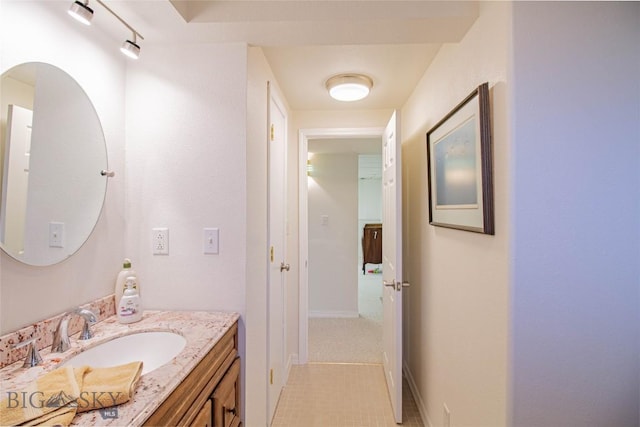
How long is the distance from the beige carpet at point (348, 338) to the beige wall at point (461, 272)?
23.1 inches

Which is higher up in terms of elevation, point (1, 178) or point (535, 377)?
A: point (1, 178)

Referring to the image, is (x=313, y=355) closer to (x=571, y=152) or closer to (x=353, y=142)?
(x=353, y=142)

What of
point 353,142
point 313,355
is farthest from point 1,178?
point 353,142

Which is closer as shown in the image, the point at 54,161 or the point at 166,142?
the point at 54,161

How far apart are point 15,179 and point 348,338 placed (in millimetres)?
2960

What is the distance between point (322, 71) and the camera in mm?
1897

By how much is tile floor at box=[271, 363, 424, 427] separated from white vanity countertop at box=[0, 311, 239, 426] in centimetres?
112

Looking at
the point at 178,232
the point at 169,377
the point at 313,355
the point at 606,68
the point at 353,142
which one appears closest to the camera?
the point at 169,377

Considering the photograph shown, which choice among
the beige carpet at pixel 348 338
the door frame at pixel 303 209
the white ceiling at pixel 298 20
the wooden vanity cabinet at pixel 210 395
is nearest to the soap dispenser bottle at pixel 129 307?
the wooden vanity cabinet at pixel 210 395

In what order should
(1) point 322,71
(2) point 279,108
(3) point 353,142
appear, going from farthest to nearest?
(3) point 353,142
(2) point 279,108
(1) point 322,71

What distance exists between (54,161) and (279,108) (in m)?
1.38

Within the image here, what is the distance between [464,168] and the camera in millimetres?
1273

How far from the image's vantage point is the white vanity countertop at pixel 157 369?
2.22 ft

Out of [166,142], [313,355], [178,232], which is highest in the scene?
[166,142]
